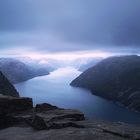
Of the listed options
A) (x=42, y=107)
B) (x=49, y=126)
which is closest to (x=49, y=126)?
(x=49, y=126)

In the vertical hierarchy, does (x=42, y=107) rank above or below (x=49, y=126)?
above

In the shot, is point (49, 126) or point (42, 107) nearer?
point (49, 126)

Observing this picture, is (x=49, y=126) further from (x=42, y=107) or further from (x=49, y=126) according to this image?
(x=42, y=107)

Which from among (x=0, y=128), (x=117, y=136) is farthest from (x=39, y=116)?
(x=117, y=136)

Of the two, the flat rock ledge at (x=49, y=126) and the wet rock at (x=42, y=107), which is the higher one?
the wet rock at (x=42, y=107)

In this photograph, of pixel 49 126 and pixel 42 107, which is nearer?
pixel 49 126

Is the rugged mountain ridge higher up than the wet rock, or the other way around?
the wet rock

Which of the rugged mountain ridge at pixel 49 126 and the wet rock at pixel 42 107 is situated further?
the wet rock at pixel 42 107

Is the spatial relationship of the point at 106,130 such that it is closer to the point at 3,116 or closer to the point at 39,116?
the point at 39,116
